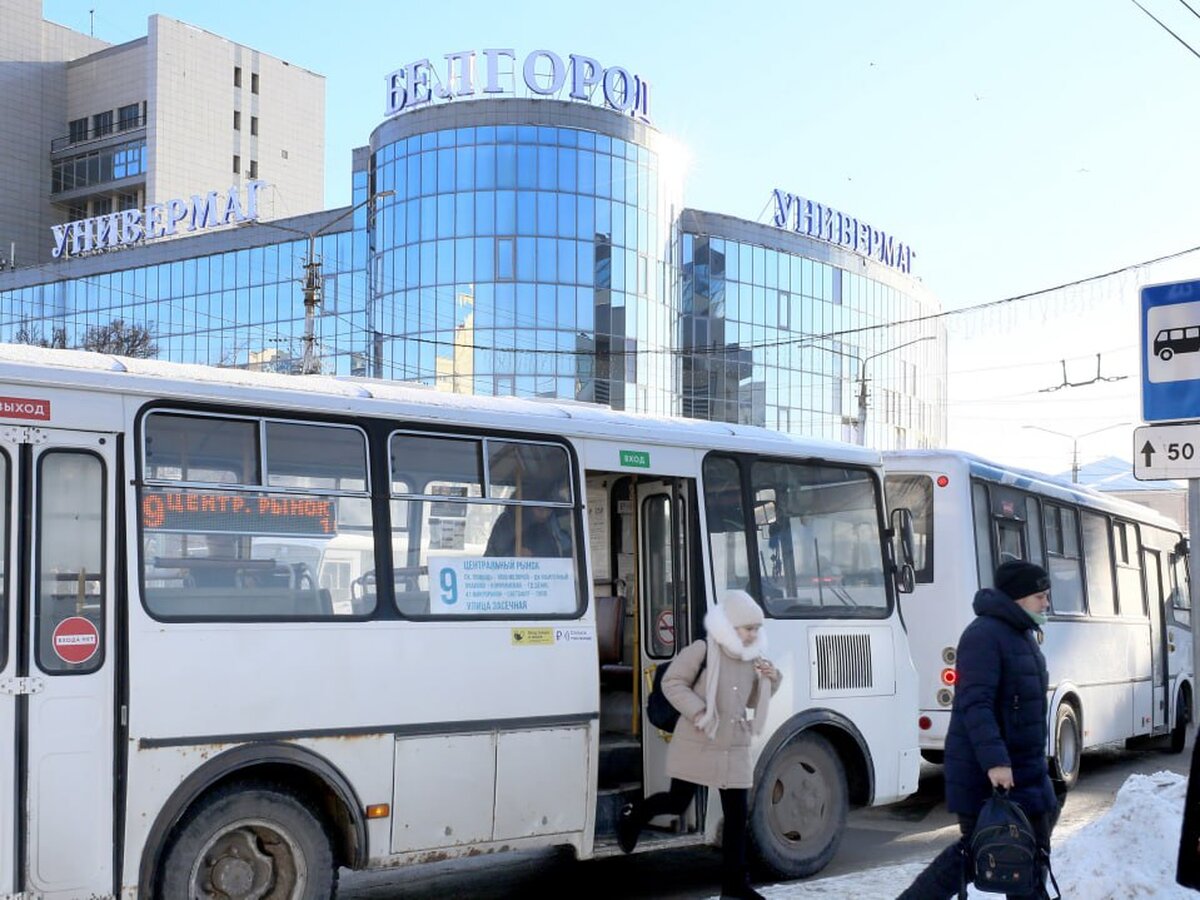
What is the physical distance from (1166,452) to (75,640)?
5819 millimetres

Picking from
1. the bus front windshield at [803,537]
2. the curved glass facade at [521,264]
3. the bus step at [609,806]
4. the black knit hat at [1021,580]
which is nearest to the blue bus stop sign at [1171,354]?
the black knit hat at [1021,580]

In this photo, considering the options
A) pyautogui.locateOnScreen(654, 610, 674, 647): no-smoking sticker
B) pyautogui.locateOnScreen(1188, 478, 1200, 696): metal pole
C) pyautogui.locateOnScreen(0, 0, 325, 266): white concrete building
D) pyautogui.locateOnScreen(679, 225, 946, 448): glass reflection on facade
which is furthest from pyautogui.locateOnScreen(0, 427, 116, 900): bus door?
pyautogui.locateOnScreen(0, 0, 325, 266): white concrete building

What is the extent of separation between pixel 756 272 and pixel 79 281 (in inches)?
1399

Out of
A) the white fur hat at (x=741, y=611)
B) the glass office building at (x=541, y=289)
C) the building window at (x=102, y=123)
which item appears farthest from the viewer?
the building window at (x=102, y=123)

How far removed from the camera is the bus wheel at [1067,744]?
1341 centimetres

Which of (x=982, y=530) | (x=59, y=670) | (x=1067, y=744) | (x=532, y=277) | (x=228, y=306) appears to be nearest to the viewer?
(x=59, y=670)

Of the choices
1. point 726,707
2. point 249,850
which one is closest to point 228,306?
point 726,707

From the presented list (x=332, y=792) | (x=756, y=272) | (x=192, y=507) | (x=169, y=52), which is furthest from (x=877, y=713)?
(x=169, y=52)

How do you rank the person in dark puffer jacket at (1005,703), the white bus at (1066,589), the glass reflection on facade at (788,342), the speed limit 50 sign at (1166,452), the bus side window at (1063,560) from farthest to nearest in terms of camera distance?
the glass reflection on facade at (788,342), the bus side window at (1063,560), the white bus at (1066,589), the speed limit 50 sign at (1166,452), the person in dark puffer jacket at (1005,703)

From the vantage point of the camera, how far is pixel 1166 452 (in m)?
7.97

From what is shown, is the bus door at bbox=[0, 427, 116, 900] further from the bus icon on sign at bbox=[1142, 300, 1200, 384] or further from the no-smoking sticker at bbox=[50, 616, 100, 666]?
the bus icon on sign at bbox=[1142, 300, 1200, 384]

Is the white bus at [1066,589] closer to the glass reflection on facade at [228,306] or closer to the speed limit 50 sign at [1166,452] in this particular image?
the speed limit 50 sign at [1166,452]

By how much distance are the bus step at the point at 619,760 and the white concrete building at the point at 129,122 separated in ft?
265

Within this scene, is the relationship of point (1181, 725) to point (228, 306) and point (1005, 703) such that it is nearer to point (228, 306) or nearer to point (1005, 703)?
point (1005, 703)
